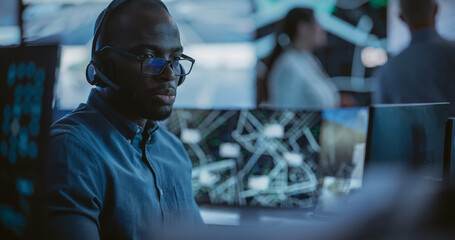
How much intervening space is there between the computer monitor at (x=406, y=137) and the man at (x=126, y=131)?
532 millimetres

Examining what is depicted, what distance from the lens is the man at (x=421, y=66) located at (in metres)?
2.35

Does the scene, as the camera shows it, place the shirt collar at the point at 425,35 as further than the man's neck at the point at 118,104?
Yes

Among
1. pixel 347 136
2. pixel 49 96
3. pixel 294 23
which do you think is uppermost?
pixel 294 23

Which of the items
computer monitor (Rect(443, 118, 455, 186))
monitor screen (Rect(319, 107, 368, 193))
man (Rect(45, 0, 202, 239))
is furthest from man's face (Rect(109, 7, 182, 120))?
monitor screen (Rect(319, 107, 368, 193))

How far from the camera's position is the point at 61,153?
42.3 inches

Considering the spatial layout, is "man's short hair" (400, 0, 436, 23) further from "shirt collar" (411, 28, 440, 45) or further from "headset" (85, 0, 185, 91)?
"headset" (85, 0, 185, 91)

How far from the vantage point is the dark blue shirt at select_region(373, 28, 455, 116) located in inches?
92.4

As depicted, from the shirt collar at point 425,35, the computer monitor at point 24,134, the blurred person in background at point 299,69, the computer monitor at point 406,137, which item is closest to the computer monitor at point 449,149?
the computer monitor at point 406,137

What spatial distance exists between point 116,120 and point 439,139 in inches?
34.3

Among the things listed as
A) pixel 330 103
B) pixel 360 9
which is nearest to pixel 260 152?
pixel 330 103

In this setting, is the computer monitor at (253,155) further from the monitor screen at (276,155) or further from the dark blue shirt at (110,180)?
the dark blue shirt at (110,180)

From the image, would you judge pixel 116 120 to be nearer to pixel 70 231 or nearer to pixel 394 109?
pixel 70 231

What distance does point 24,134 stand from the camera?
0.64 m

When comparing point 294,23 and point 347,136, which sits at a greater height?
point 294,23
